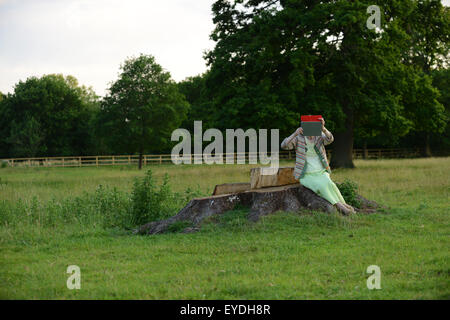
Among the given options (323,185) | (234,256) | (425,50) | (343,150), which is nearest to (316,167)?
(323,185)

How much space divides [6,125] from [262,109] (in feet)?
157

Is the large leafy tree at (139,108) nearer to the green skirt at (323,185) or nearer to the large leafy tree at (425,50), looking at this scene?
the large leafy tree at (425,50)

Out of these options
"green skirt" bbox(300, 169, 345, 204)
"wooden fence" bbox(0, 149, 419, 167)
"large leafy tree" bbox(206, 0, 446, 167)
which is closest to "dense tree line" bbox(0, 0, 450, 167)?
"large leafy tree" bbox(206, 0, 446, 167)

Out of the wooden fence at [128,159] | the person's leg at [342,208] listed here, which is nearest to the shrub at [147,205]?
the person's leg at [342,208]

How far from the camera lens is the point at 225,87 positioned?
83.4 ft

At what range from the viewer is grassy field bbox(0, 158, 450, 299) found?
542 centimetres

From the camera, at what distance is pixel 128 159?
4950 cm

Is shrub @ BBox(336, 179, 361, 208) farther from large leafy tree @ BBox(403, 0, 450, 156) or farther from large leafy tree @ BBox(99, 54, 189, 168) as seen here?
large leafy tree @ BBox(99, 54, 189, 168)

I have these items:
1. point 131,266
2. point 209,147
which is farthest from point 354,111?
point 209,147

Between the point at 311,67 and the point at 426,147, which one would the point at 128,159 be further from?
the point at 426,147

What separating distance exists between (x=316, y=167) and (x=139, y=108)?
31.4 meters

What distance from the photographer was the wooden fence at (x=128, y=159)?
45031 millimetres

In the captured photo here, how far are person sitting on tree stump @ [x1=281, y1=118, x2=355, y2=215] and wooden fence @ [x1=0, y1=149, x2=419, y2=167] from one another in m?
27.0
